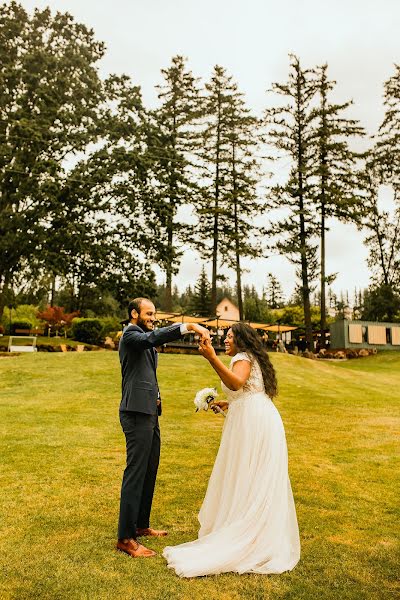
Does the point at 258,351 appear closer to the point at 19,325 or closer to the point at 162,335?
the point at 162,335

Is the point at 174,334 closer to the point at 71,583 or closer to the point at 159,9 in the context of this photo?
the point at 71,583

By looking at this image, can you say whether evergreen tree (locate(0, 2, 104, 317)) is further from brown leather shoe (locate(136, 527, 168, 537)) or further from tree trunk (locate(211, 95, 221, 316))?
brown leather shoe (locate(136, 527, 168, 537))

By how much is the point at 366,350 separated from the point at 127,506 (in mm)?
32230

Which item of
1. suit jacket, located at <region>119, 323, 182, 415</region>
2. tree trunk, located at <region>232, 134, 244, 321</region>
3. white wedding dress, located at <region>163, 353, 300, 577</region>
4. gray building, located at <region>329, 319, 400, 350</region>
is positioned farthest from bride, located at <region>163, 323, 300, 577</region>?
gray building, located at <region>329, 319, 400, 350</region>

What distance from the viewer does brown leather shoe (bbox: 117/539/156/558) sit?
4547 mm

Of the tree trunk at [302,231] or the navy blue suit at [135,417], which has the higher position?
the tree trunk at [302,231]

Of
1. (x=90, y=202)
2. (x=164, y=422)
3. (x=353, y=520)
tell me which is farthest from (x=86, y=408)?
(x=90, y=202)

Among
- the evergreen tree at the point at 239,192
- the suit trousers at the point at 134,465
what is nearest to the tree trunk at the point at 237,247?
the evergreen tree at the point at 239,192

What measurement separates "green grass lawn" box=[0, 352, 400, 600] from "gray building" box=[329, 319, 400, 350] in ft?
66.5

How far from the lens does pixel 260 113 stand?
36.5 metres

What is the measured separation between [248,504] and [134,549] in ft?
3.64

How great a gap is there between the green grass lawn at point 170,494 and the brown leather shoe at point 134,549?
3.3 inches

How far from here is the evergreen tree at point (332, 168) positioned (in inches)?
1359

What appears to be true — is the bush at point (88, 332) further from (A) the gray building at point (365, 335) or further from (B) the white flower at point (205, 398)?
(B) the white flower at point (205, 398)
